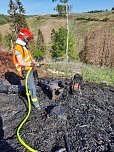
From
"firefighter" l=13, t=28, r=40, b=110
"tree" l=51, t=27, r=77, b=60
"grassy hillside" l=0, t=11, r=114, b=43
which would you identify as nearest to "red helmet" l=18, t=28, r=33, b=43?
"firefighter" l=13, t=28, r=40, b=110

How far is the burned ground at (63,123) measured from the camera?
5.67m

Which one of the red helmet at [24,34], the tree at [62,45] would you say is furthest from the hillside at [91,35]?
the red helmet at [24,34]

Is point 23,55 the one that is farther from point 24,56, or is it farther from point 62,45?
point 62,45

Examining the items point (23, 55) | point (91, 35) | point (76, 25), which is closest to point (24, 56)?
point (23, 55)

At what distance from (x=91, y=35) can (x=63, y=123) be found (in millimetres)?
69886

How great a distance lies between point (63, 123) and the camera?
21.5 ft

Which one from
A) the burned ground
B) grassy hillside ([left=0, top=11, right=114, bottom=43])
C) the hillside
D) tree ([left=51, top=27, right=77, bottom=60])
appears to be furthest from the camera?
grassy hillside ([left=0, top=11, right=114, bottom=43])

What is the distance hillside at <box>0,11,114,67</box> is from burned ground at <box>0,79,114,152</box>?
37.6 meters

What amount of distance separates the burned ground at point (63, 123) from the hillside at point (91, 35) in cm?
3760

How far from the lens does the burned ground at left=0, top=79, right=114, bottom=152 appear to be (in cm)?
567

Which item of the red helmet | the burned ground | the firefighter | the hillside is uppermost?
the red helmet

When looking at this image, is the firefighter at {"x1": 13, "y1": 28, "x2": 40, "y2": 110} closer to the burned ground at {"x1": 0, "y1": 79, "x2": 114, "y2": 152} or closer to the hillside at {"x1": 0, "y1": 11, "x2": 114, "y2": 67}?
the burned ground at {"x1": 0, "y1": 79, "x2": 114, "y2": 152}

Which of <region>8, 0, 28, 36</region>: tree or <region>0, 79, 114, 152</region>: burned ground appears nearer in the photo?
<region>0, 79, 114, 152</region>: burned ground

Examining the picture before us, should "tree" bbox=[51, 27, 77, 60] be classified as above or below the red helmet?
below
